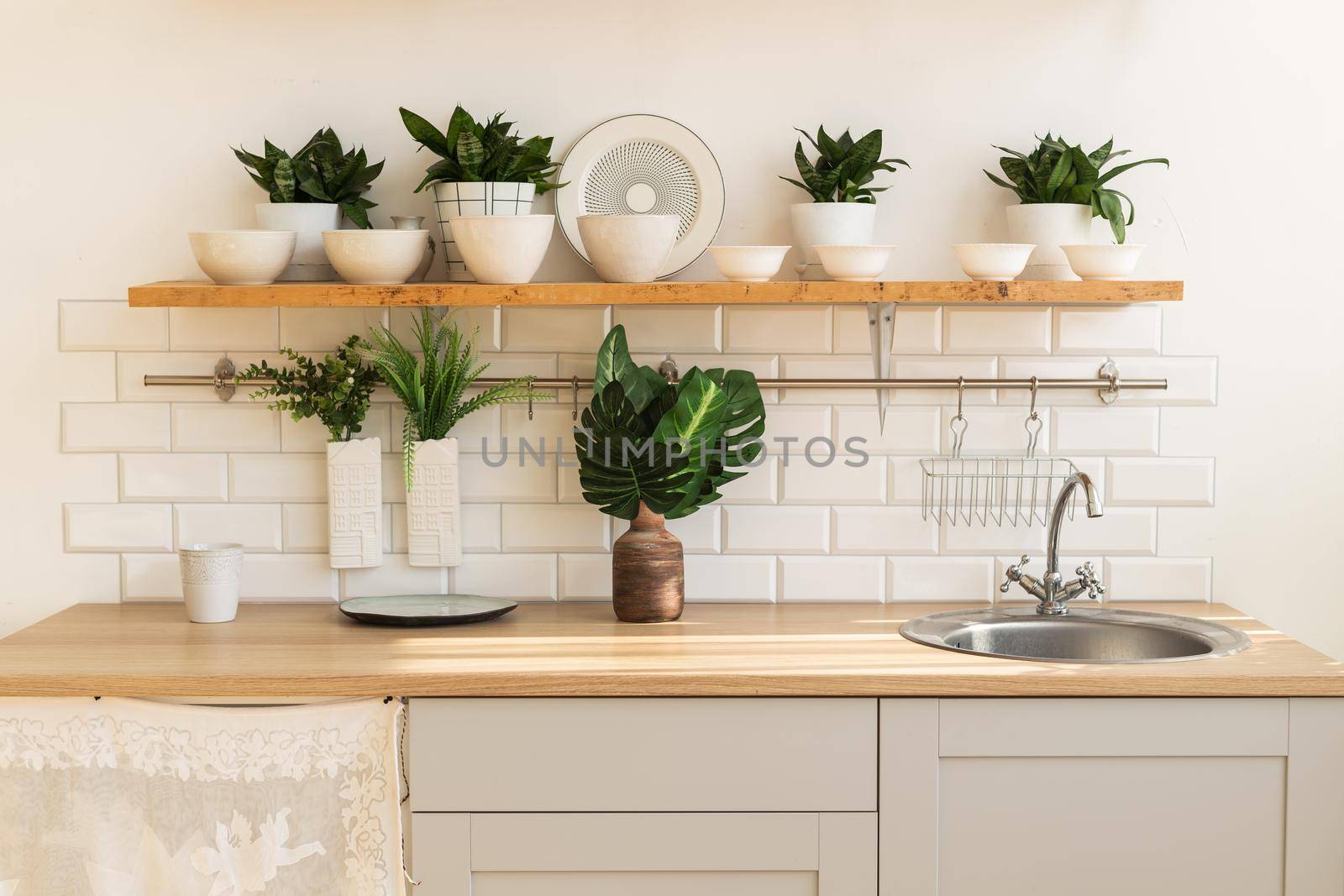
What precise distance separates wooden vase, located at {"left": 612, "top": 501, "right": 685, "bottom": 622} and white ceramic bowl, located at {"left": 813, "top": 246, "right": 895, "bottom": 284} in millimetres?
555

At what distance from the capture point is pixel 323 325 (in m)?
2.46

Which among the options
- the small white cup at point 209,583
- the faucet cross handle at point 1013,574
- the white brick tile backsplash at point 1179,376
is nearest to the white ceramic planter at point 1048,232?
the white brick tile backsplash at point 1179,376

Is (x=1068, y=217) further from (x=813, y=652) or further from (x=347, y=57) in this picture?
(x=347, y=57)

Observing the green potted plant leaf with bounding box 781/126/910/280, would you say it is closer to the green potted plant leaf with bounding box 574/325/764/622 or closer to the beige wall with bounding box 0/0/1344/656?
the beige wall with bounding box 0/0/1344/656

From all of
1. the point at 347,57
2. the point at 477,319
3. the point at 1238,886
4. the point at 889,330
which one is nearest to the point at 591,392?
the point at 477,319

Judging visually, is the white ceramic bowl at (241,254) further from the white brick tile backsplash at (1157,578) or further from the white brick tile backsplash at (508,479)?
the white brick tile backsplash at (1157,578)

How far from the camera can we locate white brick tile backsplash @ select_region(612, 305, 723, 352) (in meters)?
2.46

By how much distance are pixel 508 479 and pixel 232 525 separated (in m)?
0.56

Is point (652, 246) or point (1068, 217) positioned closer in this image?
point (652, 246)

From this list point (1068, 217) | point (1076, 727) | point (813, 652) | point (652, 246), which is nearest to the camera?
point (1076, 727)

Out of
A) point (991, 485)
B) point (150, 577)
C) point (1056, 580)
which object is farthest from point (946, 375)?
point (150, 577)

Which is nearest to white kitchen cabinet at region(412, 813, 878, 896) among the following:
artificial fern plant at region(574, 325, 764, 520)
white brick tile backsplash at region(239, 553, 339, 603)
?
artificial fern plant at region(574, 325, 764, 520)

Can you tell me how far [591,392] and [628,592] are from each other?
0.44 metres

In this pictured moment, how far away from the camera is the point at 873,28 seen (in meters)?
2.43
